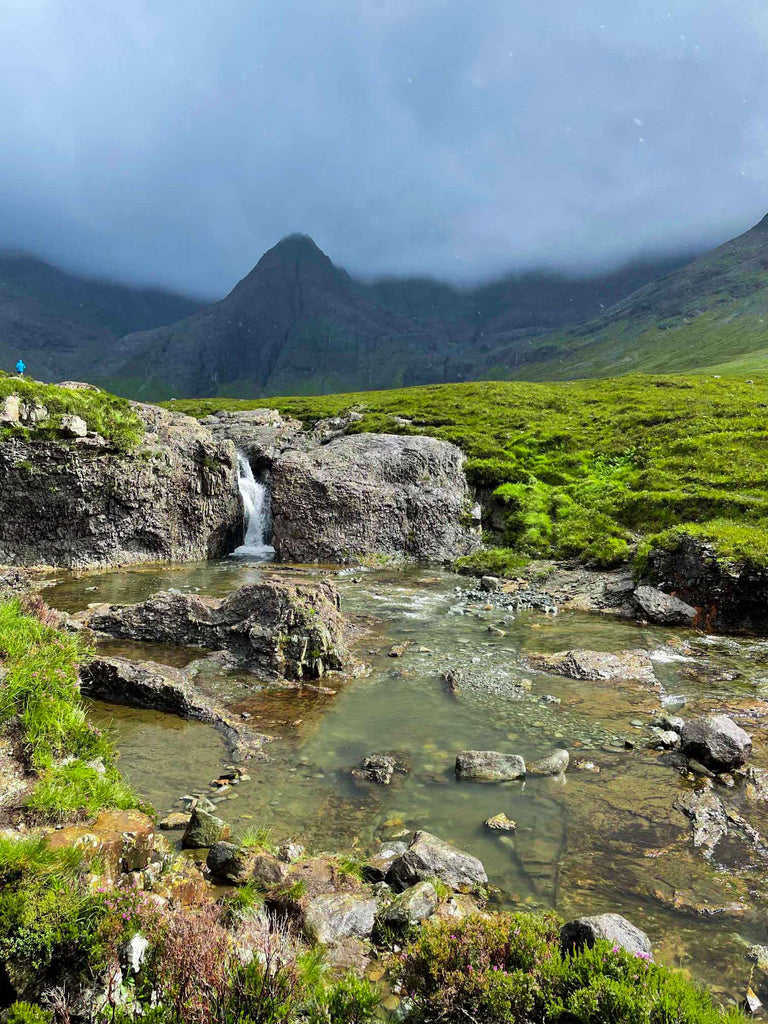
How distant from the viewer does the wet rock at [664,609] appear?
59.9 ft

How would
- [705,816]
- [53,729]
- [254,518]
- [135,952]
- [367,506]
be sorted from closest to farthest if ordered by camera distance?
1. [135,952]
2. [53,729]
3. [705,816]
4. [367,506]
5. [254,518]

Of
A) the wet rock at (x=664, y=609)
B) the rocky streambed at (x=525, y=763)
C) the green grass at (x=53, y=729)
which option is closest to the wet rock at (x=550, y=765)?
the rocky streambed at (x=525, y=763)

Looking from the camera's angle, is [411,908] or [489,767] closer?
[411,908]

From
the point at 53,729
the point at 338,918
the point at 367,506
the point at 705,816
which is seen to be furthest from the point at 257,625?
the point at 367,506

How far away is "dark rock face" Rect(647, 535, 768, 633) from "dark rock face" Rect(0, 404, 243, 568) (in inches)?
953

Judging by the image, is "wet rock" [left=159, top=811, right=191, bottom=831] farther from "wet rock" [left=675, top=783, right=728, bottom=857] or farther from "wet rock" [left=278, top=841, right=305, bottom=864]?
"wet rock" [left=675, top=783, right=728, bottom=857]

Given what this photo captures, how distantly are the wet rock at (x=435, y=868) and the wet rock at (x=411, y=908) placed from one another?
44 cm

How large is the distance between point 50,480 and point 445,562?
2082 centimetres

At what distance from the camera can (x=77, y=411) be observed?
28953 mm

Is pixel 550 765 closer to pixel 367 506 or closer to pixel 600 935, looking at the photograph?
pixel 600 935

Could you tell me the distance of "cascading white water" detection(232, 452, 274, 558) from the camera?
3391 centimetres

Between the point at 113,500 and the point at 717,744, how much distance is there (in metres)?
28.1

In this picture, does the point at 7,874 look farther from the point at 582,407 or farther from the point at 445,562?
the point at 582,407

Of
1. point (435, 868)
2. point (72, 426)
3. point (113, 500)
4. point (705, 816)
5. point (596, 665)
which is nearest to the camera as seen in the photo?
point (435, 868)
